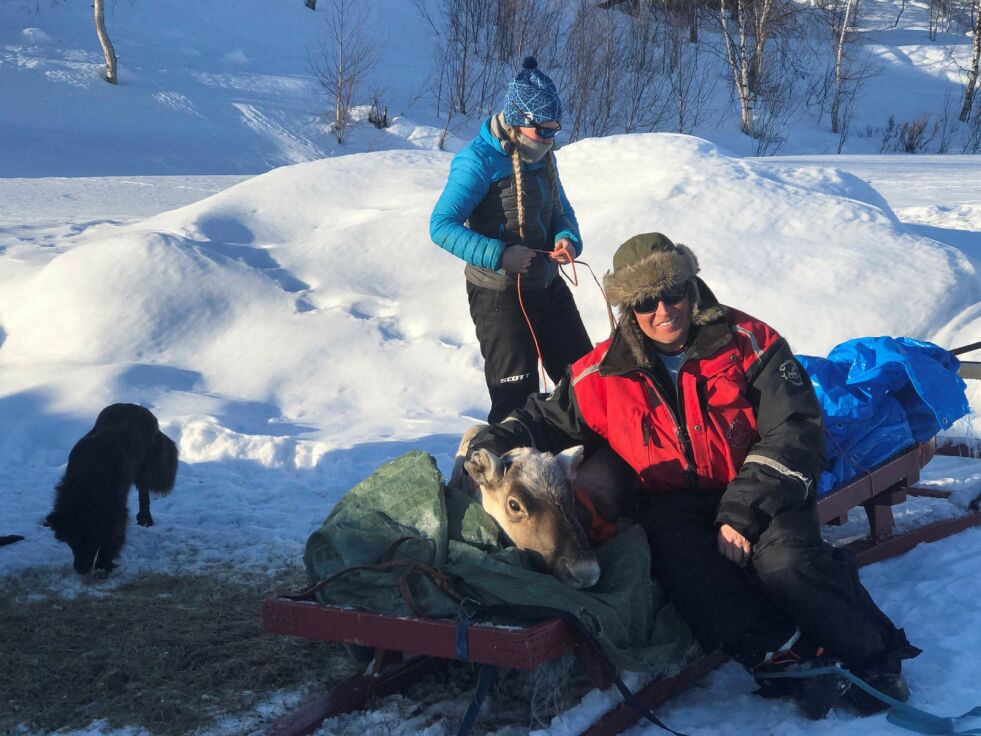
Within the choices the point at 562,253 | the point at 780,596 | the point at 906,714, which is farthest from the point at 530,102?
the point at 906,714

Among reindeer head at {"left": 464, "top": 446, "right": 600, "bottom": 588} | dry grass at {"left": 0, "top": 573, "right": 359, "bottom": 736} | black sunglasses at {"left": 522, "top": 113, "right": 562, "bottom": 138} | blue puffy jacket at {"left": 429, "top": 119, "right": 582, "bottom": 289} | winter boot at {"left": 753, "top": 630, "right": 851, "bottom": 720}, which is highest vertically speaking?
black sunglasses at {"left": 522, "top": 113, "right": 562, "bottom": 138}

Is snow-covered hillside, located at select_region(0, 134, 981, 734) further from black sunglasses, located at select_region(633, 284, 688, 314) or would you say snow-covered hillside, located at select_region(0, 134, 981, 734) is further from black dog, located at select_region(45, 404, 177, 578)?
black sunglasses, located at select_region(633, 284, 688, 314)

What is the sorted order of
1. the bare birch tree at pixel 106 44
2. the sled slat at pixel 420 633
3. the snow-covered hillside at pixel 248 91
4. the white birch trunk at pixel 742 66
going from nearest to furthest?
1. the sled slat at pixel 420 633
2. the snow-covered hillside at pixel 248 91
3. the bare birch tree at pixel 106 44
4. the white birch trunk at pixel 742 66

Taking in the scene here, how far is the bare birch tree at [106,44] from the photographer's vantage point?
74.6 ft

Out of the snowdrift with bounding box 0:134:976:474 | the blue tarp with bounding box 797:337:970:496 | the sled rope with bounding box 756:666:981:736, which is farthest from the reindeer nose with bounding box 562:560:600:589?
the snowdrift with bounding box 0:134:976:474

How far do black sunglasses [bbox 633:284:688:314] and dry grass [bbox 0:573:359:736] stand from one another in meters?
1.56

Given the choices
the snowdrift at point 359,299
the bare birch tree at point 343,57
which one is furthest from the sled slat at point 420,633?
the bare birch tree at point 343,57

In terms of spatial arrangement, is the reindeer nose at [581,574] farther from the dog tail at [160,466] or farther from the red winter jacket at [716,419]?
the dog tail at [160,466]

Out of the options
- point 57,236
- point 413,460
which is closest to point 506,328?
point 413,460

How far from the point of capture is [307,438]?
21.9ft

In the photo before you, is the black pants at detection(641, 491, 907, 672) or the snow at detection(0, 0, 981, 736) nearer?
the black pants at detection(641, 491, 907, 672)

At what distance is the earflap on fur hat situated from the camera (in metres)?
3.37

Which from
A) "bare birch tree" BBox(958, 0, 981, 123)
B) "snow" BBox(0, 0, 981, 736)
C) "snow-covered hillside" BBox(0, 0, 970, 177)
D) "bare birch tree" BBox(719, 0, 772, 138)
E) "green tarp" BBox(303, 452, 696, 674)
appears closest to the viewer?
"green tarp" BBox(303, 452, 696, 674)

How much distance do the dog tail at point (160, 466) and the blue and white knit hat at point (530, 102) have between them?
8.79 ft
